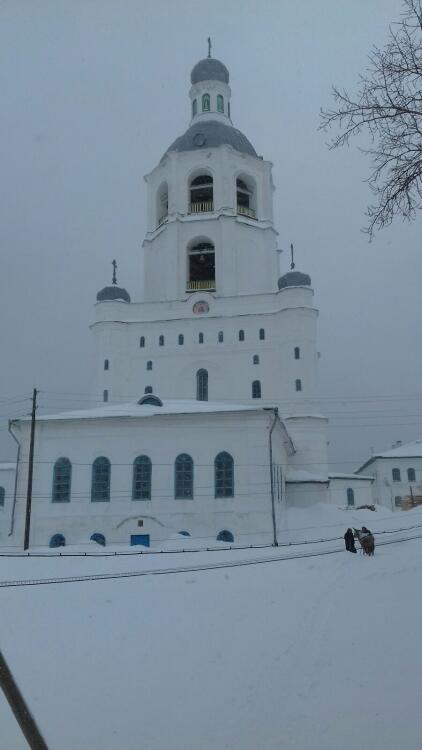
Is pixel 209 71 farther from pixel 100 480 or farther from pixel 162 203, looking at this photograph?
pixel 100 480

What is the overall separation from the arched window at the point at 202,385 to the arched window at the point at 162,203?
13.9 metres

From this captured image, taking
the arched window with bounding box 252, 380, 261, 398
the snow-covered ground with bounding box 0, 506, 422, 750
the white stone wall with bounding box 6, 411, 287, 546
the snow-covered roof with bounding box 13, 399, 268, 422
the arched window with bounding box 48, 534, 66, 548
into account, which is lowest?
the snow-covered ground with bounding box 0, 506, 422, 750

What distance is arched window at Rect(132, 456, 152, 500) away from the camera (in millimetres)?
28594

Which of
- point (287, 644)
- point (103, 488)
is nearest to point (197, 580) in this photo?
point (287, 644)

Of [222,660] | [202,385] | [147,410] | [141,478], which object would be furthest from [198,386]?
[222,660]

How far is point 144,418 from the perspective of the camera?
96.9ft

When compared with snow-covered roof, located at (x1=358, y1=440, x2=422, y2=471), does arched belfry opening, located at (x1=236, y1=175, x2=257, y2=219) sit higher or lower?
higher

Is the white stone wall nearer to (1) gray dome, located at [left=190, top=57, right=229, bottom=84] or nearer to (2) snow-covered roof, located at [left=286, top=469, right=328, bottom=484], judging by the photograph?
(2) snow-covered roof, located at [left=286, top=469, right=328, bottom=484]

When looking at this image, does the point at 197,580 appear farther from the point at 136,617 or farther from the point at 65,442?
the point at 65,442

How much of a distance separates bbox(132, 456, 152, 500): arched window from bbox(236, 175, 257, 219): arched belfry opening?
2618 cm

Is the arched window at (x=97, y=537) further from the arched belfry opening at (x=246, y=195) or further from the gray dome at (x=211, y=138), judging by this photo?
the gray dome at (x=211, y=138)

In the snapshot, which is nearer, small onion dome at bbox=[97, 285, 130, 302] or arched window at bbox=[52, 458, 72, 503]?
arched window at bbox=[52, 458, 72, 503]

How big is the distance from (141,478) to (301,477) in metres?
13.1

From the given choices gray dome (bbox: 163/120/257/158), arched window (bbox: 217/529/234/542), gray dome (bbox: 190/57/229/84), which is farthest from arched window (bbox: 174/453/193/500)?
gray dome (bbox: 190/57/229/84)
